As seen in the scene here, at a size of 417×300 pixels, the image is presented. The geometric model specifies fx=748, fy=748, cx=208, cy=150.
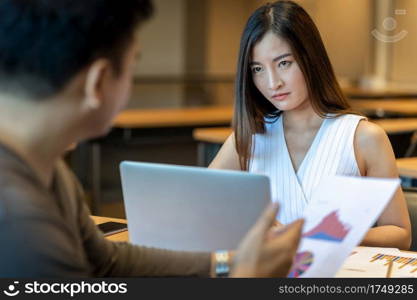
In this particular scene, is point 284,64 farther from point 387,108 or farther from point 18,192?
point 387,108

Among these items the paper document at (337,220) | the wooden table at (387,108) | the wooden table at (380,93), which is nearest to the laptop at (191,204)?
the paper document at (337,220)

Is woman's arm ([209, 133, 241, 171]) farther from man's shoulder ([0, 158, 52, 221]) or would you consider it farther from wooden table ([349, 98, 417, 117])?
wooden table ([349, 98, 417, 117])

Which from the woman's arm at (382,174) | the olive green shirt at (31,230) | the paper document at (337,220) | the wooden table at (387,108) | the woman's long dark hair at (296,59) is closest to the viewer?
the olive green shirt at (31,230)

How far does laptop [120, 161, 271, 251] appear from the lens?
4.33ft

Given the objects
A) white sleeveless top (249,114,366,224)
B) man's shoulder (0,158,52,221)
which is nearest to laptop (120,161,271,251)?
man's shoulder (0,158,52,221)

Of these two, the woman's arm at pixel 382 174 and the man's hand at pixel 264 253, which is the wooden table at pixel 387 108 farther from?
the man's hand at pixel 264 253

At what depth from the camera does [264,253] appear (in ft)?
3.76

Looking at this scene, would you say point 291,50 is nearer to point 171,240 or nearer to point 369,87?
point 171,240

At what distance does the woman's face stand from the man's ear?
1.08 metres

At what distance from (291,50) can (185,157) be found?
377 cm

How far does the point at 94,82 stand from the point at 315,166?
1230 millimetres

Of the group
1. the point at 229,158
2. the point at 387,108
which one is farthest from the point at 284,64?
the point at 387,108

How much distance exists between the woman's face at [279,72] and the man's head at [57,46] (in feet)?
3.53

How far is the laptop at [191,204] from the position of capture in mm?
1318
